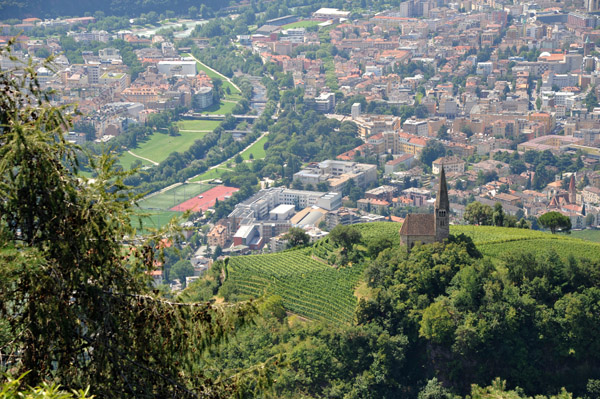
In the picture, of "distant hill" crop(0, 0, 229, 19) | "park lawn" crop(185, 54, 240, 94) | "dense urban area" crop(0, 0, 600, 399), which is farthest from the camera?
"distant hill" crop(0, 0, 229, 19)

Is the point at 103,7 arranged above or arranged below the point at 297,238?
above

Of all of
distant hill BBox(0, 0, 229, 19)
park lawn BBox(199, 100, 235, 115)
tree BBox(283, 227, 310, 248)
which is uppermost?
distant hill BBox(0, 0, 229, 19)

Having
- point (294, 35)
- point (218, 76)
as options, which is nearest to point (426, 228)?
point (218, 76)

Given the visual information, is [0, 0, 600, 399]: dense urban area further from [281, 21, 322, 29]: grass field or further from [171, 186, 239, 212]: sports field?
[281, 21, 322, 29]: grass field

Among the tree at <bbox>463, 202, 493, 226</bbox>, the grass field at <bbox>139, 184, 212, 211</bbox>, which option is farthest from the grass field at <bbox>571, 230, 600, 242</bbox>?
the grass field at <bbox>139, 184, 212, 211</bbox>

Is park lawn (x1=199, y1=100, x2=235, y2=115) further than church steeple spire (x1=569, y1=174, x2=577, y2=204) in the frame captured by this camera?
Yes

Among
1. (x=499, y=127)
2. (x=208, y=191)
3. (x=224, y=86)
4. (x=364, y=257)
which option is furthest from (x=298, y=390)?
(x=224, y=86)

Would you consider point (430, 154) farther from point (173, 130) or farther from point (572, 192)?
point (173, 130)
